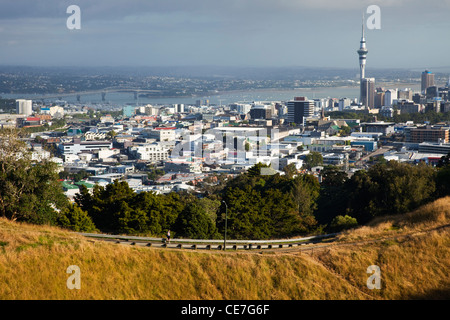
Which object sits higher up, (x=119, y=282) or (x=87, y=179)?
(x=119, y=282)

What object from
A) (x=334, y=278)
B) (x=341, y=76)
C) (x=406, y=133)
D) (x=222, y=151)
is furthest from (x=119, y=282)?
(x=341, y=76)

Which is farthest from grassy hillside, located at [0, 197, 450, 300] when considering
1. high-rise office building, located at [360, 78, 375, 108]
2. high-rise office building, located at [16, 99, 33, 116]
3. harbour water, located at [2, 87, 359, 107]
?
harbour water, located at [2, 87, 359, 107]

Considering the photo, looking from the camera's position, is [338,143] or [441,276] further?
Result: [338,143]

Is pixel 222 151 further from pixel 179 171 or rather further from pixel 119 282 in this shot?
pixel 119 282

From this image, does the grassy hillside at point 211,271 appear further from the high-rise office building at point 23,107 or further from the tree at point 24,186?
the high-rise office building at point 23,107

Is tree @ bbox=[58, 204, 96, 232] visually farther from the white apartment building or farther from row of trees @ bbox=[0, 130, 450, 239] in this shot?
the white apartment building

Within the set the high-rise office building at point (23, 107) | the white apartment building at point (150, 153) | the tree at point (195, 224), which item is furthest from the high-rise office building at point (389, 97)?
the tree at point (195, 224)
